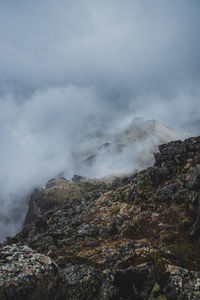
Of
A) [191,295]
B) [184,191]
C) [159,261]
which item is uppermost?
[184,191]

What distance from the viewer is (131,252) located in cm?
1644

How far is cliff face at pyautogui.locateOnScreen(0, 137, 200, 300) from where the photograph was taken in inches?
417

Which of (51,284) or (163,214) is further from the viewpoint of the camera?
(163,214)

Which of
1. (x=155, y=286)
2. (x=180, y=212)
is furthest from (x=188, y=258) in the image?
(x=180, y=212)

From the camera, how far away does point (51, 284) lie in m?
10.9

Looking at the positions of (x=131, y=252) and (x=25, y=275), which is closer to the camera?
(x=25, y=275)

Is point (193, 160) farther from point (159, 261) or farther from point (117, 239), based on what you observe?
point (159, 261)

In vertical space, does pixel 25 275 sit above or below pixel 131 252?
above

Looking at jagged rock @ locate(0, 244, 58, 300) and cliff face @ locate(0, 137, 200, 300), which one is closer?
jagged rock @ locate(0, 244, 58, 300)

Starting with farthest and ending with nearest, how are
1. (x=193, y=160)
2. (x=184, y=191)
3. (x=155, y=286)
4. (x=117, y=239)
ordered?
1. (x=193, y=160)
2. (x=184, y=191)
3. (x=117, y=239)
4. (x=155, y=286)

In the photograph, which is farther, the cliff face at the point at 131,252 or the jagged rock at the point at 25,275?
the cliff face at the point at 131,252

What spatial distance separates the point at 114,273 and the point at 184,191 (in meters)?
28.9

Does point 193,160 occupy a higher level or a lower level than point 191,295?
higher

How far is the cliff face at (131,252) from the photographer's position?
10.6m
